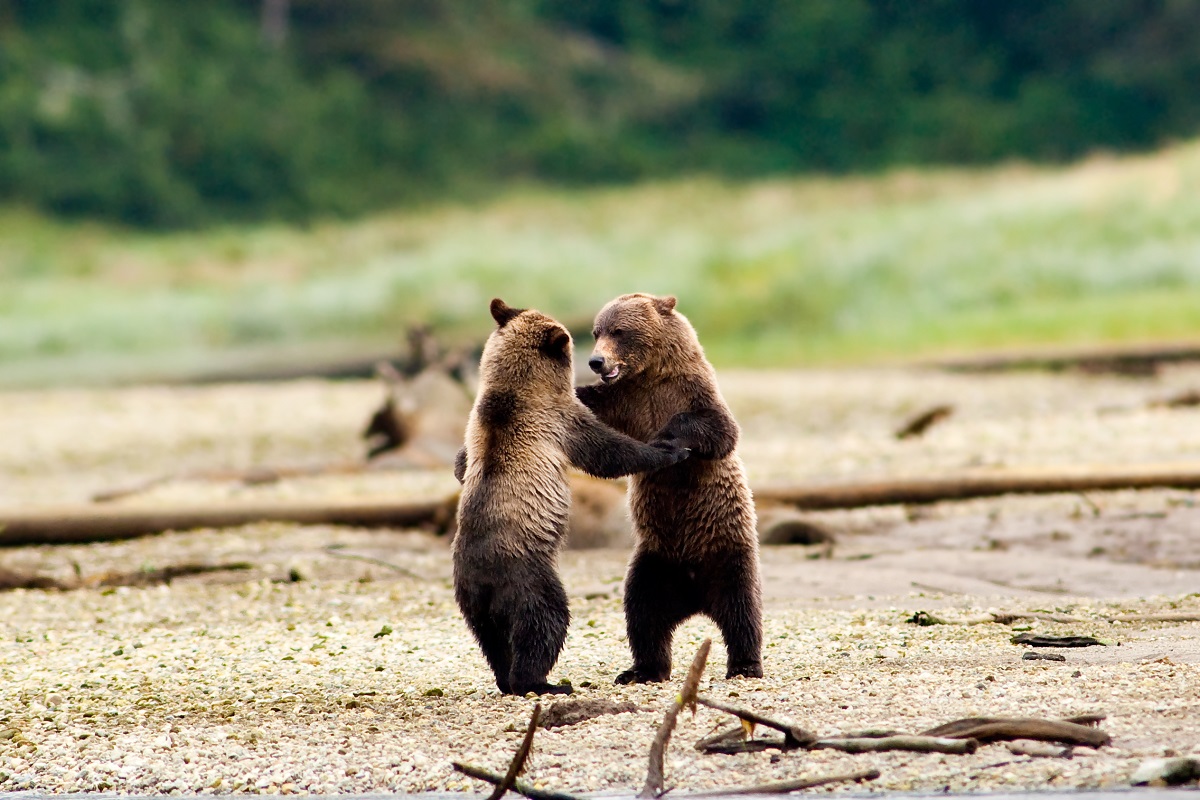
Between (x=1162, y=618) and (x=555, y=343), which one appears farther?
(x=1162, y=618)

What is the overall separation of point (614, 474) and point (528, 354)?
1.55 ft

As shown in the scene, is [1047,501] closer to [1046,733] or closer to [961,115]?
[1046,733]

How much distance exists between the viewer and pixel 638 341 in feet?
18.3

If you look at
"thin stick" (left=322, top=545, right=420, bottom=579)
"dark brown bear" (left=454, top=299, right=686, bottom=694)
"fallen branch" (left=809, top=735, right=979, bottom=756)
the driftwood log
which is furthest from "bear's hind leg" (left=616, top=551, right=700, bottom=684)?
the driftwood log

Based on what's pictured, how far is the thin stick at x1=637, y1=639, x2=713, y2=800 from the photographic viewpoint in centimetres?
416

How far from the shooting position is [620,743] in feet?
15.2

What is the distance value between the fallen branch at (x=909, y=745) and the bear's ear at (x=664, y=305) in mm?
1842

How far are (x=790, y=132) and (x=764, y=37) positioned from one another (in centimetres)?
468

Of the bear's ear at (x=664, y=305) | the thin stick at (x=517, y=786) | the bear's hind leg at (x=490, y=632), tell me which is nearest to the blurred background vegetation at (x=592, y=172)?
the bear's ear at (x=664, y=305)

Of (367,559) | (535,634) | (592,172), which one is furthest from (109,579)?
(592,172)

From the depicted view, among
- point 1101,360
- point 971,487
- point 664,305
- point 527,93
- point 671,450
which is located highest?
point 527,93

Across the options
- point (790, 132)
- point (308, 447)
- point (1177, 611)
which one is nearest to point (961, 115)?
point (790, 132)

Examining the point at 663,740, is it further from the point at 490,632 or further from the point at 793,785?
the point at 490,632

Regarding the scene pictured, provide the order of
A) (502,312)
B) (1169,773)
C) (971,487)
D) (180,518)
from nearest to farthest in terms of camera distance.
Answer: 1. (1169,773)
2. (502,312)
3. (971,487)
4. (180,518)
